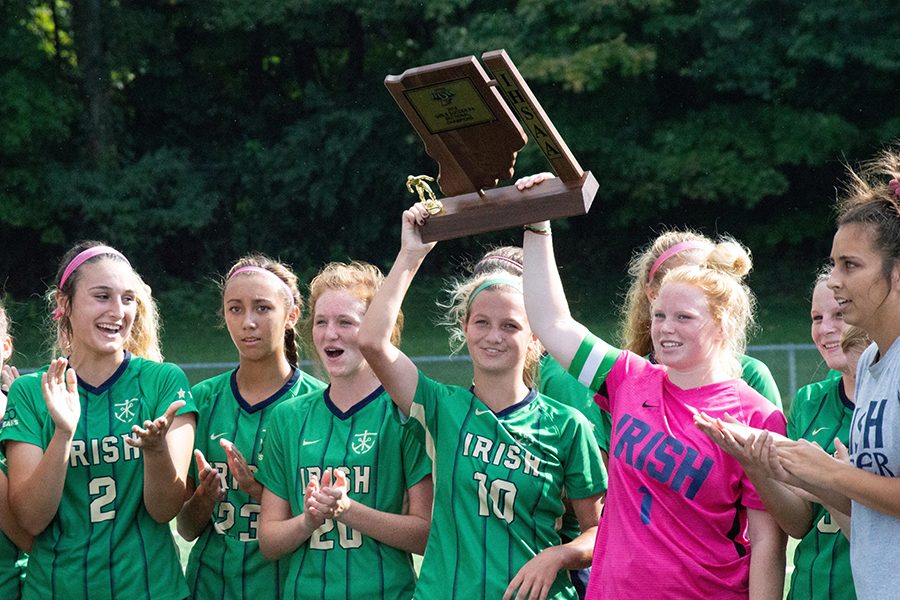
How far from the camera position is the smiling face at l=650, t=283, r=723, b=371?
3.21 metres

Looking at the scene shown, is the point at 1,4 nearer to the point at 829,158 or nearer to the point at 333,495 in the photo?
the point at 829,158

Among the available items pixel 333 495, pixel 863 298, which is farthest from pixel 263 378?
pixel 863 298

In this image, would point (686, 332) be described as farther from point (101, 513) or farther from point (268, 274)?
point (101, 513)

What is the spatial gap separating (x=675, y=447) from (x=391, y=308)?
898 mm

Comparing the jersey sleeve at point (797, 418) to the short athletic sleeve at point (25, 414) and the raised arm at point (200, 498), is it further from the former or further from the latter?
the short athletic sleeve at point (25, 414)

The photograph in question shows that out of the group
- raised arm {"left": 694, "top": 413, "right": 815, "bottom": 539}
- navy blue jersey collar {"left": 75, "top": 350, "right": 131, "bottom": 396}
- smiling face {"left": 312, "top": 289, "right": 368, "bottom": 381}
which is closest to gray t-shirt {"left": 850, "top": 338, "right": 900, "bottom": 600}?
raised arm {"left": 694, "top": 413, "right": 815, "bottom": 539}

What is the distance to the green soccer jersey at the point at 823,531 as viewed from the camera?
129 inches

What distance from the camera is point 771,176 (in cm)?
1881

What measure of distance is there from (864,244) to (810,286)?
18323 mm

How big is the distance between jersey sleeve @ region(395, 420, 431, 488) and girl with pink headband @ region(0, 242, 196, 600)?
0.70m

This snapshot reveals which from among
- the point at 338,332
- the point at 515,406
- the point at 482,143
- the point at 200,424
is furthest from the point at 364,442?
the point at 482,143

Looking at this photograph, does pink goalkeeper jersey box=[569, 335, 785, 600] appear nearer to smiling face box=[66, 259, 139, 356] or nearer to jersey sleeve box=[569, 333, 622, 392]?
jersey sleeve box=[569, 333, 622, 392]

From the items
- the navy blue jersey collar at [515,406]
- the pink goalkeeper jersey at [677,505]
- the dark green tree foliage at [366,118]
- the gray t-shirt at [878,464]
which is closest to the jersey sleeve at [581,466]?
the navy blue jersey collar at [515,406]

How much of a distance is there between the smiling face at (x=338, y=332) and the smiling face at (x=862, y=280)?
1555mm
